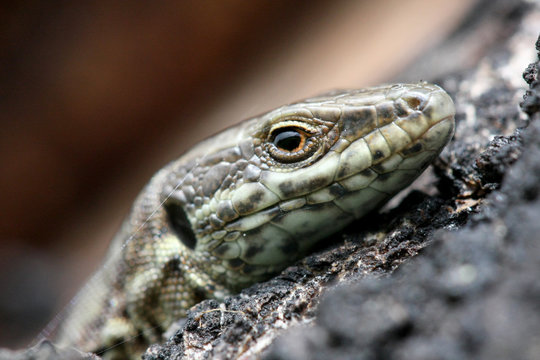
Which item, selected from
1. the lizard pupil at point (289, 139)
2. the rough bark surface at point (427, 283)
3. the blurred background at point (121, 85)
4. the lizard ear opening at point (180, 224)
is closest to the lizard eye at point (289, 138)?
the lizard pupil at point (289, 139)

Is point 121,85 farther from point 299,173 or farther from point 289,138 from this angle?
point 299,173

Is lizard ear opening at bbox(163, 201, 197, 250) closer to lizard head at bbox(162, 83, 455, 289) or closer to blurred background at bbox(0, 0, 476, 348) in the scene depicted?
lizard head at bbox(162, 83, 455, 289)

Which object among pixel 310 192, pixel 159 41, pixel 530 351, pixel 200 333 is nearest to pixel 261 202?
pixel 310 192

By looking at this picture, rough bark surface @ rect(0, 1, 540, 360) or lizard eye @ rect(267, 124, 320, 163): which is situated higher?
lizard eye @ rect(267, 124, 320, 163)

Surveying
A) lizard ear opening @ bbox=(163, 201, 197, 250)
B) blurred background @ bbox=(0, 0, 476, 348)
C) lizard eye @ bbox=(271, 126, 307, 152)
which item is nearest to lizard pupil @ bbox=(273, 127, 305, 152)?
lizard eye @ bbox=(271, 126, 307, 152)

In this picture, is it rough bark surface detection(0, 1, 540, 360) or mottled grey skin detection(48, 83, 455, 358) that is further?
mottled grey skin detection(48, 83, 455, 358)

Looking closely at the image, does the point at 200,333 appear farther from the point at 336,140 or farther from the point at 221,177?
the point at 336,140
